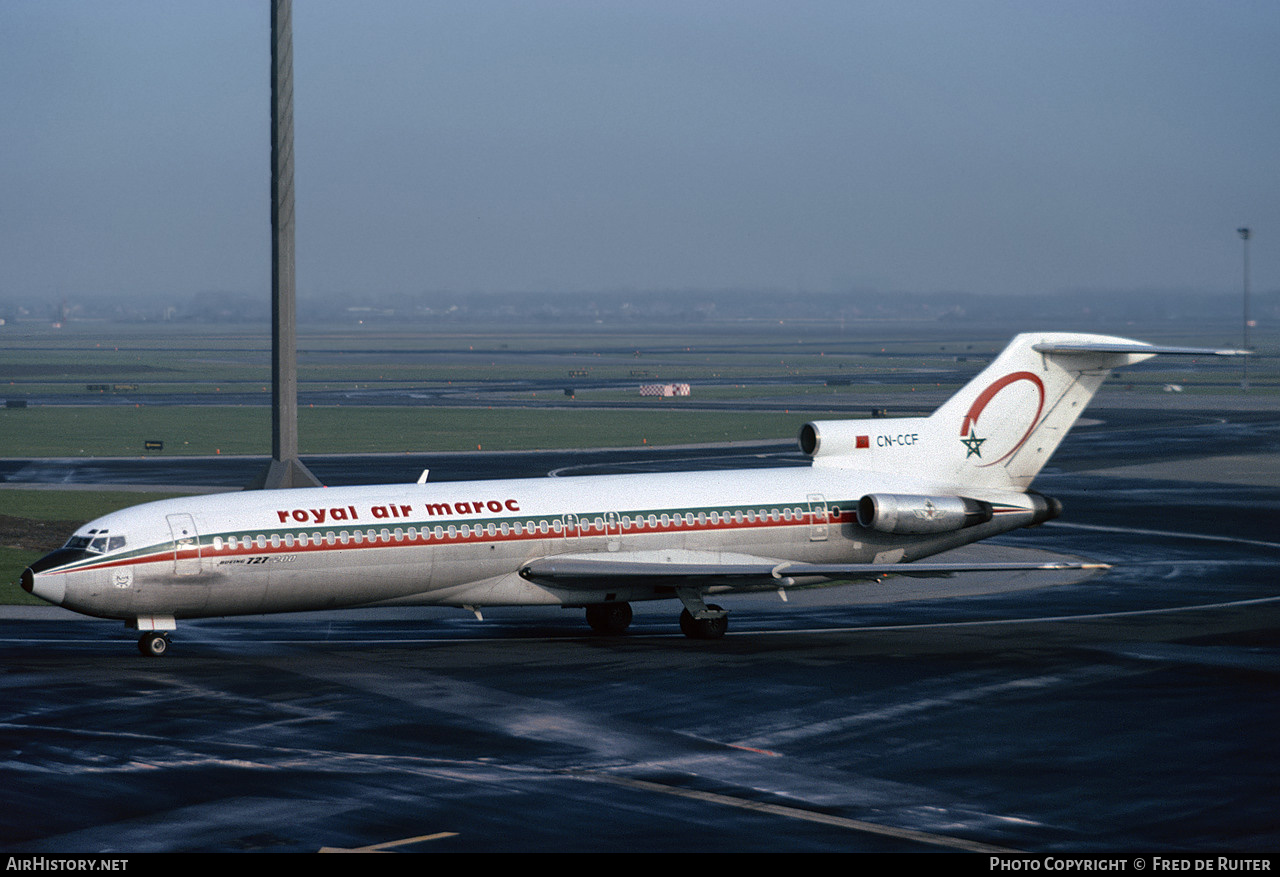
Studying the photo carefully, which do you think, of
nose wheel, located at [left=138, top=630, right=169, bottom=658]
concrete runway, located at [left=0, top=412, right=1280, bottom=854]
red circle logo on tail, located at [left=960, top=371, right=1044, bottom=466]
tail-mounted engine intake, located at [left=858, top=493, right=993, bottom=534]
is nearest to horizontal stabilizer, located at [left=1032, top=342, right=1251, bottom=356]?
red circle logo on tail, located at [left=960, top=371, right=1044, bottom=466]

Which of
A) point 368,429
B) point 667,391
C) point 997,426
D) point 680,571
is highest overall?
point 997,426

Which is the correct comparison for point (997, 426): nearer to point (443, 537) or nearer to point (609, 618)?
point (609, 618)

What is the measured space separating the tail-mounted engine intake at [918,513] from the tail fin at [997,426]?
1.19 meters

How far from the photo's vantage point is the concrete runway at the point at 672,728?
62.5ft

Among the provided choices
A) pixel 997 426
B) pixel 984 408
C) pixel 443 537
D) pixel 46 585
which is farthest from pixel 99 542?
pixel 997 426

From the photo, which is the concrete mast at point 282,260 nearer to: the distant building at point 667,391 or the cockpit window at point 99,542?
the cockpit window at point 99,542

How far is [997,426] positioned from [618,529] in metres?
9.66

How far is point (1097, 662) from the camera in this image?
30.0 meters

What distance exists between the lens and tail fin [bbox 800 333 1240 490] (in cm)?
3647

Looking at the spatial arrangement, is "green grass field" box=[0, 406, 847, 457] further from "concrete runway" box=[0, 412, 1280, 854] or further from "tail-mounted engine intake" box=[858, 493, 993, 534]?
"tail-mounted engine intake" box=[858, 493, 993, 534]

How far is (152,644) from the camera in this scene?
100 feet

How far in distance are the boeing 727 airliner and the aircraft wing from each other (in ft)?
0.18
